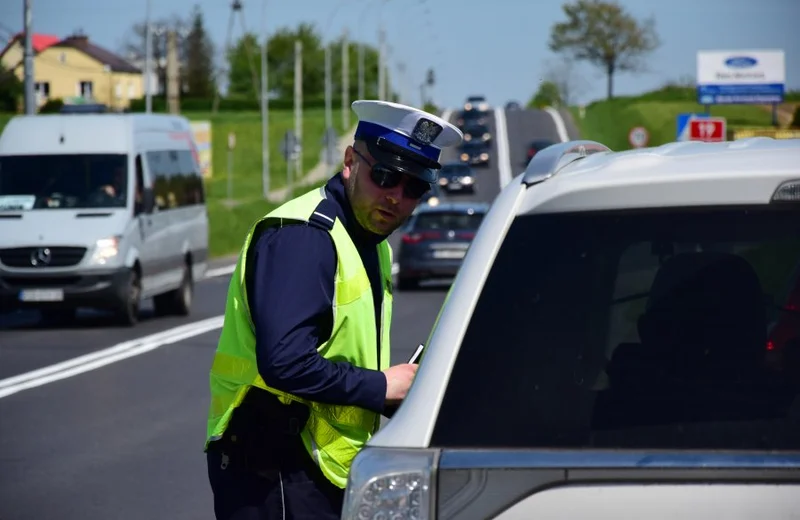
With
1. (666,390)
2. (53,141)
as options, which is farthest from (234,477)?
(53,141)

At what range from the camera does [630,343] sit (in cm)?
320

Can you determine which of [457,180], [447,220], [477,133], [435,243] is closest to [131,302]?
[435,243]

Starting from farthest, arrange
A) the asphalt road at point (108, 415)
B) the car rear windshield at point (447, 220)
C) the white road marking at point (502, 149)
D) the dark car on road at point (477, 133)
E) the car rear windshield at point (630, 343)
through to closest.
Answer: the dark car on road at point (477, 133) → the white road marking at point (502, 149) → the car rear windshield at point (447, 220) → the asphalt road at point (108, 415) → the car rear windshield at point (630, 343)

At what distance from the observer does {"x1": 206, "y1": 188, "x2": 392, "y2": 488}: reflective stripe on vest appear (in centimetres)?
396

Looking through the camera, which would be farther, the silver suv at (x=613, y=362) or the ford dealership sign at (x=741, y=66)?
the ford dealership sign at (x=741, y=66)

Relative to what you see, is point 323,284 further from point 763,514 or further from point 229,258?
point 229,258

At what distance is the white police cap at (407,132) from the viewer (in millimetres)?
3986

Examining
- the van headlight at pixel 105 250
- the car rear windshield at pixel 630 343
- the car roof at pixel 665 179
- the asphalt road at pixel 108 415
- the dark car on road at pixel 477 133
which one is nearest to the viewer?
Answer: the car rear windshield at pixel 630 343

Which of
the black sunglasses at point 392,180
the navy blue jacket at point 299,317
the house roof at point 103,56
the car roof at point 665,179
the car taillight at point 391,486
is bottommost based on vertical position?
the car taillight at point 391,486

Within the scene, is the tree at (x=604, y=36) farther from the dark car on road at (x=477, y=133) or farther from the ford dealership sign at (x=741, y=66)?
the ford dealership sign at (x=741, y=66)

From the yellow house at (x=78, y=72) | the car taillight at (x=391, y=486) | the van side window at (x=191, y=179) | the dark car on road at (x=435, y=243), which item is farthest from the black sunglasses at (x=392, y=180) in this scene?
the yellow house at (x=78, y=72)

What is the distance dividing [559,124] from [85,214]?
99203 millimetres

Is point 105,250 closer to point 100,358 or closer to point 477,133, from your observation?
point 100,358

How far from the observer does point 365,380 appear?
3914 millimetres
